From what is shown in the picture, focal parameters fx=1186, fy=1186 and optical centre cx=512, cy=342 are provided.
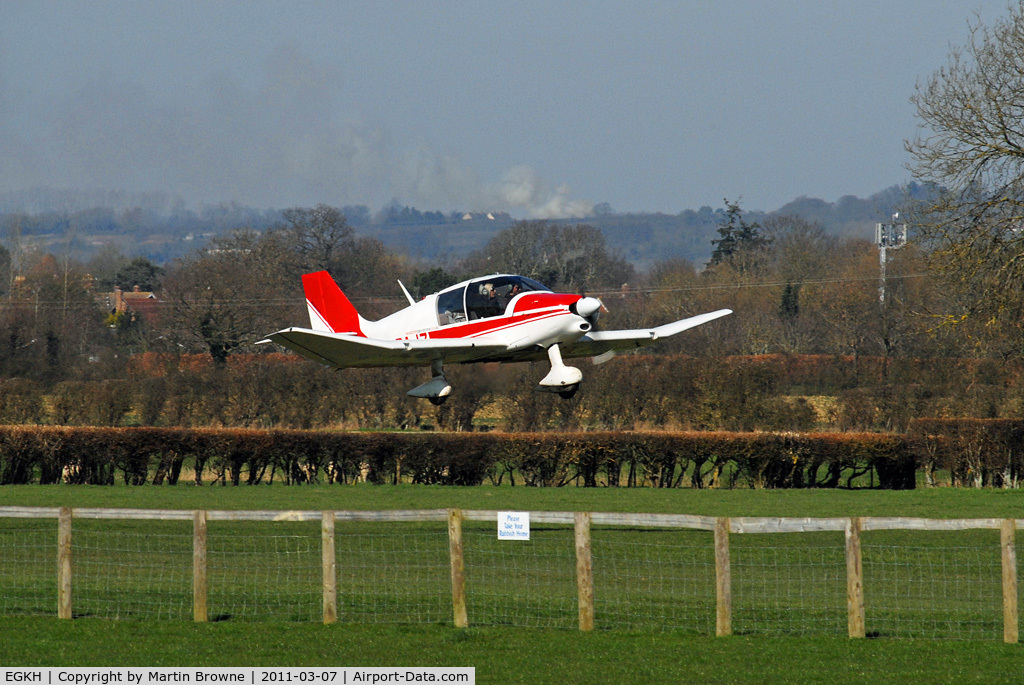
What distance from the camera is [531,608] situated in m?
15.4

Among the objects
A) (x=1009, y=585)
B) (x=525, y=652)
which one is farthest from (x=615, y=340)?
(x=1009, y=585)

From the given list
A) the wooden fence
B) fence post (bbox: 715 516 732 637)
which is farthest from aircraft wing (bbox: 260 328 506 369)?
fence post (bbox: 715 516 732 637)

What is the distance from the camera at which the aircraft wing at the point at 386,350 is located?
691 inches

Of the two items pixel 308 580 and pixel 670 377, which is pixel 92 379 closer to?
pixel 670 377

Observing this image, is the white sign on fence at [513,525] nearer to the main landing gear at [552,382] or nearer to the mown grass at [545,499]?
the main landing gear at [552,382]

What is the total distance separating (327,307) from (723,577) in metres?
10.1

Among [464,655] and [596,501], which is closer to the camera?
[464,655]

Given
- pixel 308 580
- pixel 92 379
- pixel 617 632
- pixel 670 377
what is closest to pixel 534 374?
pixel 670 377

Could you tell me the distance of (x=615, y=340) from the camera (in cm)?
1942

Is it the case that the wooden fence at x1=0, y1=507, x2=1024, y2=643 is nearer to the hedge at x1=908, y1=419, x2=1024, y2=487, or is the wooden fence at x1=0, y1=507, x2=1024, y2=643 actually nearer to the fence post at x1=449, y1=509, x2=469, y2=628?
the fence post at x1=449, y1=509, x2=469, y2=628

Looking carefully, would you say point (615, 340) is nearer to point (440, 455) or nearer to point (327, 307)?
point (327, 307)

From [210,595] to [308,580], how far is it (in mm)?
1933

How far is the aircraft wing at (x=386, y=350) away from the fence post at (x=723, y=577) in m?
5.80

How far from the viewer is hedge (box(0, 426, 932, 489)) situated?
110 feet
